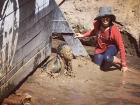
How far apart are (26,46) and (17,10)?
2.83ft

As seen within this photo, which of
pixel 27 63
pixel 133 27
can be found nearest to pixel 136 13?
pixel 133 27

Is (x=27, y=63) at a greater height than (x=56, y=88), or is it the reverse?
(x=27, y=63)

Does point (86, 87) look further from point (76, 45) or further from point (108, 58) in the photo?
point (76, 45)

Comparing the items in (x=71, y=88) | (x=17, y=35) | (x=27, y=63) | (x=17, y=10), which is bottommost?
(x=71, y=88)

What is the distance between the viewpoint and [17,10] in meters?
5.21

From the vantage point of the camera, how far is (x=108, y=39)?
298 inches

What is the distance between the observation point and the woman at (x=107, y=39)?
731 centimetres

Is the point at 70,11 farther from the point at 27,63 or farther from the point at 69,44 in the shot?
the point at 27,63

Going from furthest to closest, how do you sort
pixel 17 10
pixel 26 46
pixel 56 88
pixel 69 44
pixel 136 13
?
pixel 136 13, pixel 69 44, pixel 56 88, pixel 26 46, pixel 17 10

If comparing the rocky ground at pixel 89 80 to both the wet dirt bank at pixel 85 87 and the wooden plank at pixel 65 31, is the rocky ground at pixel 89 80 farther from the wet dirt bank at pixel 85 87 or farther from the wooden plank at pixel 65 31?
the wooden plank at pixel 65 31

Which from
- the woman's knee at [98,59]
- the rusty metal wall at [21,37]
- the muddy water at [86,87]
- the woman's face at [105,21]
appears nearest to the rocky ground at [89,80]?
the muddy water at [86,87]

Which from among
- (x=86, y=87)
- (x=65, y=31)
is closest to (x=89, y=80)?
(x=86, y=87)

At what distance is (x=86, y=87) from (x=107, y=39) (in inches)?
57.5

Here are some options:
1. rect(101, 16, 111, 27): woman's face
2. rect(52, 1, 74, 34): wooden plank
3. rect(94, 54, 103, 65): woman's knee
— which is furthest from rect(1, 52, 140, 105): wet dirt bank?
rect(101, 16, 111, 27): woman's face
